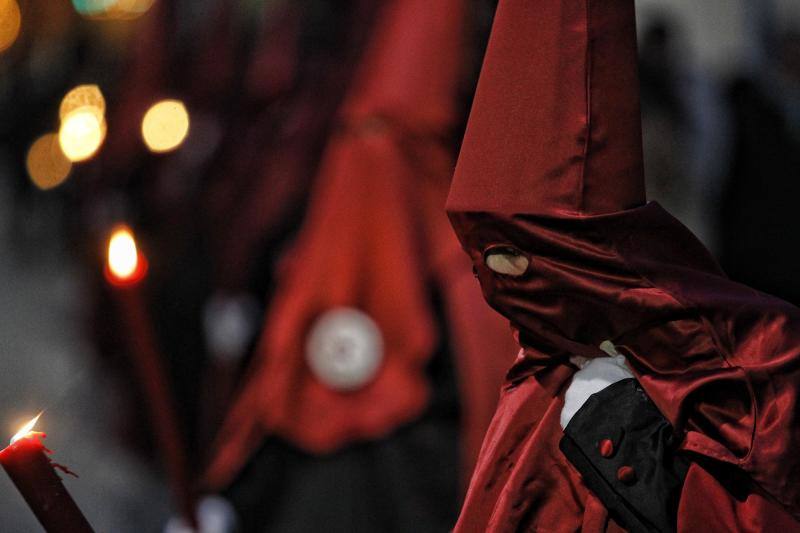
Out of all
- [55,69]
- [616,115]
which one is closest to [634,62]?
[616,115]

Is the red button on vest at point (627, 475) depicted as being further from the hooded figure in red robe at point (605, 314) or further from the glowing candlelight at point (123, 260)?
the glowing candlelight at point (123, 260)

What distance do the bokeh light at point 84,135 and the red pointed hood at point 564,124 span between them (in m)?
1.78

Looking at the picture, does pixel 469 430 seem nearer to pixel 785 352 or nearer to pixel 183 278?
pixel 183 278

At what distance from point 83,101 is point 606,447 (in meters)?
2.52

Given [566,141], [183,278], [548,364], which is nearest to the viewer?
[566,141]

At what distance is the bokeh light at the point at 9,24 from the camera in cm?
414

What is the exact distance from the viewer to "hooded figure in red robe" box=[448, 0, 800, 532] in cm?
133

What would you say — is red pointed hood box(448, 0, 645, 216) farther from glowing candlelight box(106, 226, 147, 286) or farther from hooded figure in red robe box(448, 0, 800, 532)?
glowing candlelight box(106, 226, 147, 286)

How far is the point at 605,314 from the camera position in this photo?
1.40 metres

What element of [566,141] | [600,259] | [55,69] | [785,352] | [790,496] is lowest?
[790,496]

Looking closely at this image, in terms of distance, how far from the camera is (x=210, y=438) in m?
2.81

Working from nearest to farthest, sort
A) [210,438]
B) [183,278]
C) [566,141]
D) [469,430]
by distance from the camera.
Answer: [566,141], [469,430], [210,438], [183,278]

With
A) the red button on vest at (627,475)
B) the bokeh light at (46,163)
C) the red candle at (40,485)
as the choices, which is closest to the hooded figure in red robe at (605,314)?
the red button on vest at (627,475)

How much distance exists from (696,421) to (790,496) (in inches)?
4.6
